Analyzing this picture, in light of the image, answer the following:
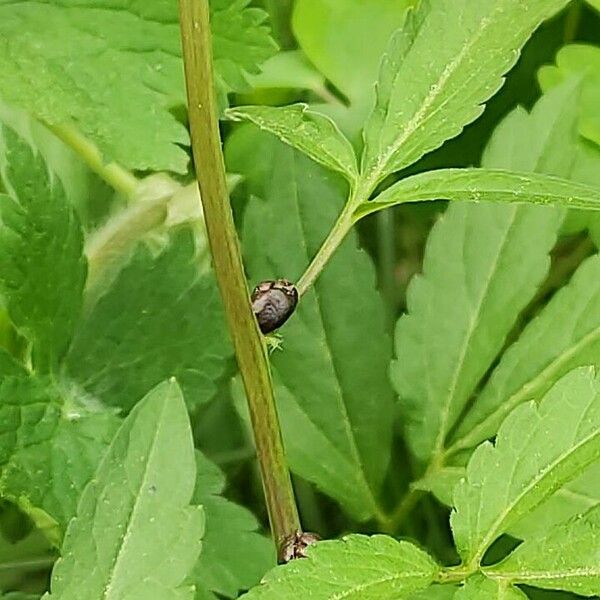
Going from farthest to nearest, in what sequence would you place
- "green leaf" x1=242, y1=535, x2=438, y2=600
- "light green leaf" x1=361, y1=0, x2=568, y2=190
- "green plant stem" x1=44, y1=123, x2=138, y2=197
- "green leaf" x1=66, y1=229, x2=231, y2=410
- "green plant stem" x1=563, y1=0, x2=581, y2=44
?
"green plant stem" x1=563, y1=0, x2=581, y2=44 → "green plant stem" x1=44, y1=123, x2=138, y2=197 → "green leaf" x1=66, y1=229, x2=231, y2=410 → "light green leaf" x1=361, y1=0, x2=568, y2=190 → "green leaf" x1=242, y1=535, x2=438, y2=600

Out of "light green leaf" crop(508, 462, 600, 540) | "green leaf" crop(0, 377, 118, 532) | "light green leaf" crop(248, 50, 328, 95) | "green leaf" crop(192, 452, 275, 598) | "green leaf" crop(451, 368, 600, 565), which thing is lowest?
"green leaf" crop(192, 452, 275, 598)

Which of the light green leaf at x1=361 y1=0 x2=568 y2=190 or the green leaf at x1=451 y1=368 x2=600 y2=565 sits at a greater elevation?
the light green leaf at x1=361 y1=0 x2=568 y2=190

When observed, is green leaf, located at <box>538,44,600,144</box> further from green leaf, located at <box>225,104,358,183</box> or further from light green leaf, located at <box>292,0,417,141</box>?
green leaf, located at <box>225,104,358,183</box>

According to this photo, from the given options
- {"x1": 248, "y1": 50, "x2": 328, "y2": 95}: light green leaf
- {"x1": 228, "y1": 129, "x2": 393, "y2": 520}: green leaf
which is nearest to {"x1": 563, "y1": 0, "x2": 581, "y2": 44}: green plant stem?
{"x1": 248, "y1": 50, "x2": 328, "y2": 95}: light green leaf

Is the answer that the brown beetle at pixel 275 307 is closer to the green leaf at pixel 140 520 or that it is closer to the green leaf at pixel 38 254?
the green leaf at pixel 140 520

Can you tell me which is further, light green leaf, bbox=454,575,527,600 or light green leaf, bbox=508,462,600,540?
light green leaf, bbox=508,462,600,540

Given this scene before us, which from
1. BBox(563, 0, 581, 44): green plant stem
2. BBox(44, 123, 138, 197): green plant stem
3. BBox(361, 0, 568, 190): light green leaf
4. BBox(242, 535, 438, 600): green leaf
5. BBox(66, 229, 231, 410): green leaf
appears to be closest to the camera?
BBox(242, 535, 438, 600): green leaf


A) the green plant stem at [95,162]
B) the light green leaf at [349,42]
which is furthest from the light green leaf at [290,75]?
the green plant stem at [95,162]
